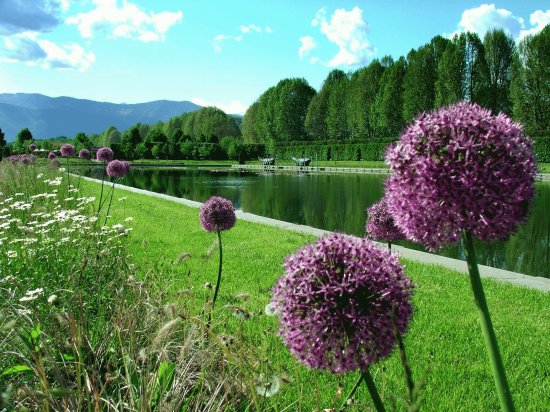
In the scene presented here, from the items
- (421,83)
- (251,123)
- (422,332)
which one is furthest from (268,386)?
(251,123)

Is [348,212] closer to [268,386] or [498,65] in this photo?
[268,386]

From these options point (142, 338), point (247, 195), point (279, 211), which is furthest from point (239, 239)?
point (247, 195)

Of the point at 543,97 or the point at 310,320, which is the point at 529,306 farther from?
the point at 543,97

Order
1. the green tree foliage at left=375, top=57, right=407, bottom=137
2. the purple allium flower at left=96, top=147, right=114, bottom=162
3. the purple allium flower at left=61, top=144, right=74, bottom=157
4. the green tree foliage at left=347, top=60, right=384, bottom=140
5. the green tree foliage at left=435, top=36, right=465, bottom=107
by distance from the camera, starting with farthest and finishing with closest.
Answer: the green tree foliage at left=347, top=60, right=384, bottom=140, the green tree foliage at left=375, top=57, right=407, bottom=137, the green tree foliage at left=435, top=36, right=465, bottom=107, the purple allium flower at left=61, top=144, right=74, bottom=157, the purple allium flower at left=96, top=147, right=114, bottom=162

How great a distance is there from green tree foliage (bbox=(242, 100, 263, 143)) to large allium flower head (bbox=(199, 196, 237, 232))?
283ft

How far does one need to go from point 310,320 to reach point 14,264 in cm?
520

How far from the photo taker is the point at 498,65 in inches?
1927

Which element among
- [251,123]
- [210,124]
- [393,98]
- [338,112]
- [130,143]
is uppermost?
[393,98]

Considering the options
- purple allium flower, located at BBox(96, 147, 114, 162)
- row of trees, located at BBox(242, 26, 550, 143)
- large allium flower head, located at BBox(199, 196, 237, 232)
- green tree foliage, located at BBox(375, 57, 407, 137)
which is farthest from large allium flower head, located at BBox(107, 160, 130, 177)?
green tree foliage, located at BBox(375, 57, 407, 137)

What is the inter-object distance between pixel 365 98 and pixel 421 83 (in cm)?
1142

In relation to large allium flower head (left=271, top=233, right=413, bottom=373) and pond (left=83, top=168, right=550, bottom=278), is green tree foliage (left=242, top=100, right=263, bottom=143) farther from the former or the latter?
large allium flower head (left=271, top=233, right=413, bottom=373)

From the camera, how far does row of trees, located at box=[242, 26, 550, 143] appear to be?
142ft

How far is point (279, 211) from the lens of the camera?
19.5 meters

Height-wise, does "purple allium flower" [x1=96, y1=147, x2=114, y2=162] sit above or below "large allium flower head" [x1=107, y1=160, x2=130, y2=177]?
above
